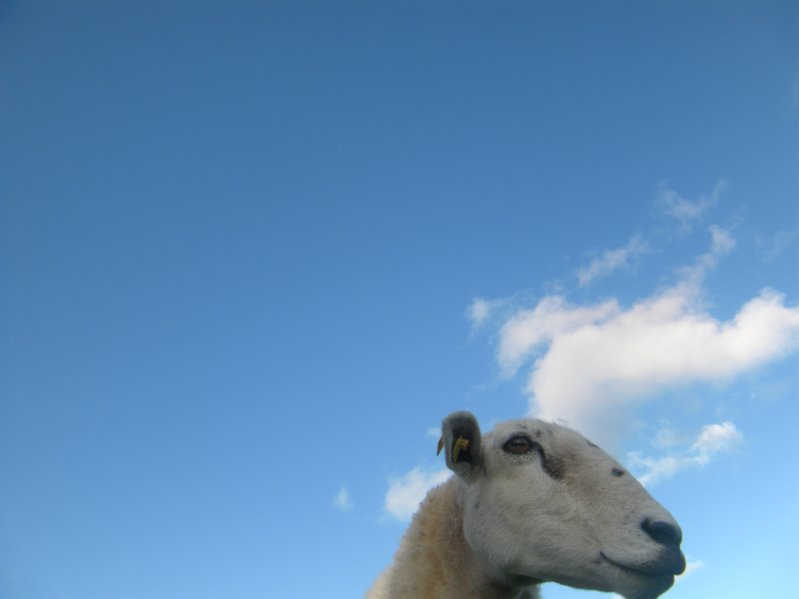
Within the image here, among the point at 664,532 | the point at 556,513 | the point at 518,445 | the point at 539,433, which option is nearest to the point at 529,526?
the point at 556,513

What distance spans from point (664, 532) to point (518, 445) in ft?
5.03

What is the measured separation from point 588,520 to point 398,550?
2254mm

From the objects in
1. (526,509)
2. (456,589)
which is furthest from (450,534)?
(526,509)

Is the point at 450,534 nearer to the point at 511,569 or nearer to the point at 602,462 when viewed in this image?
the point at 511,569

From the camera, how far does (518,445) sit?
5.87m

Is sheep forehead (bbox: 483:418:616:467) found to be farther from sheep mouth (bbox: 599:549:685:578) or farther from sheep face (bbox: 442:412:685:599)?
sheep mouth (bbox: 599:549:685:578)

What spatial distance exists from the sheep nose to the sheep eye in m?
1.34

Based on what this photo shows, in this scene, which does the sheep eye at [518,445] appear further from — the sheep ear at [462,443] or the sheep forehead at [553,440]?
the sheep ear at [462,443]

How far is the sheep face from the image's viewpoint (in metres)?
4.75

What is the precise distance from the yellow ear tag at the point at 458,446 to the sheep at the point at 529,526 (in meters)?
0.01

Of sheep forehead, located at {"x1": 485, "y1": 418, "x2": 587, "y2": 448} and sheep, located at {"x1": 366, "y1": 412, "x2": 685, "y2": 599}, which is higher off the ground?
sheep forehead, located at {"x1": 485, "y1": 418, "x2": 587, "y2": 448}

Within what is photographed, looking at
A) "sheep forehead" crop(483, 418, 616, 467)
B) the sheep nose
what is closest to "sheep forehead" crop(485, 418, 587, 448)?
"sheep forehead" crop(483, 418, 616, 467)

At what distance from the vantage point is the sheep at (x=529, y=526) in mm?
4797

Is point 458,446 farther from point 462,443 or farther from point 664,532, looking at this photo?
point 664,532
